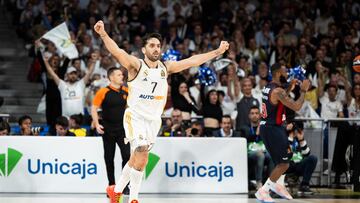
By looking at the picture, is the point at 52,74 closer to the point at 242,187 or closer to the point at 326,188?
the point at 242,187

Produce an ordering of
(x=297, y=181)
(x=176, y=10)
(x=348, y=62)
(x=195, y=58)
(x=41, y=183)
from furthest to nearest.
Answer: (x=176, y=10) → (x=348, y=62) → (x=297, y=181) → (x=41, y=183) → (x=195, y=58)

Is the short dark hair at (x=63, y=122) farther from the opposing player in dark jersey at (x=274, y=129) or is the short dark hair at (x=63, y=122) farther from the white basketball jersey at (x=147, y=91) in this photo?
the white basketball jersey at (x=147, y=91)

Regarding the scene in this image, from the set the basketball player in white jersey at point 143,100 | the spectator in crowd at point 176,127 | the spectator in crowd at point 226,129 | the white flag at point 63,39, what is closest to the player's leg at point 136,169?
the basketball player in white jersey at point 143,100

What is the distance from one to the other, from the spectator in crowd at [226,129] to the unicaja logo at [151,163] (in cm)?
179

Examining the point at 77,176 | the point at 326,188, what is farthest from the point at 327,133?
the point at 77,176

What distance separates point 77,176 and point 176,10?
8.59 m

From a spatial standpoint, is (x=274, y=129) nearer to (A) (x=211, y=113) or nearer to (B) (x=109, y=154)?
(B) (x=109, y=154)

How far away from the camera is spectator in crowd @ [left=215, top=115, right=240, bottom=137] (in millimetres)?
17281

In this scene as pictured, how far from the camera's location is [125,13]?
22828 mm

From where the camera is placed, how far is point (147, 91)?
481 inches

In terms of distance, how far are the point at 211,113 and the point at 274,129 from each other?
3922 mm

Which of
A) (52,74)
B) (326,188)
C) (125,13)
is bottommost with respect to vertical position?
(326,188)

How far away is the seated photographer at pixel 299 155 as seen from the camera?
17.1 metres

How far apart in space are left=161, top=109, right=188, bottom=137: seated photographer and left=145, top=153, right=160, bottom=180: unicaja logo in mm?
1128
